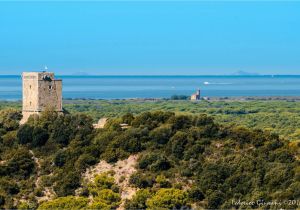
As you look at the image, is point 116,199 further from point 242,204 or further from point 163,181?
point 242,204

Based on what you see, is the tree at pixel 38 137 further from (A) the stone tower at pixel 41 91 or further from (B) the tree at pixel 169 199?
(B) the tree at pixel 169 199

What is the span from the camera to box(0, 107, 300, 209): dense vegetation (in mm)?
36031

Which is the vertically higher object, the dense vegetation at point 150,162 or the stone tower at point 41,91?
the stone tower at point 41,91

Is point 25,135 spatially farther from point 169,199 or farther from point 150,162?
point 169,199

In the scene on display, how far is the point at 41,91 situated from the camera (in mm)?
47062

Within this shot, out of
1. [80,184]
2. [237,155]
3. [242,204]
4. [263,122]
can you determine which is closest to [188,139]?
[237,155]

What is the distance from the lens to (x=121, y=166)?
132 feet

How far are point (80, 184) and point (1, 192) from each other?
3471 millimetres

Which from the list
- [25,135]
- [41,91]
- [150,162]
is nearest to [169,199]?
[150,162]

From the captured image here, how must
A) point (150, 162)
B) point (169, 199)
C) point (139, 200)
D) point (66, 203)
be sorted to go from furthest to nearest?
point (150, 162) → point (139, 200) → point (169, 199) → point (66, 203)

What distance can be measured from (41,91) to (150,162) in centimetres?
984

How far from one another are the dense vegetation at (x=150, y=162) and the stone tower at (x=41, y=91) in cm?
123

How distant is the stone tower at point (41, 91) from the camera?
47094mm

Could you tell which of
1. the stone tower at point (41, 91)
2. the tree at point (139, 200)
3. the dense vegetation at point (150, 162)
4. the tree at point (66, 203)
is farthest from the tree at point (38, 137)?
the tree at point (139, 200)
